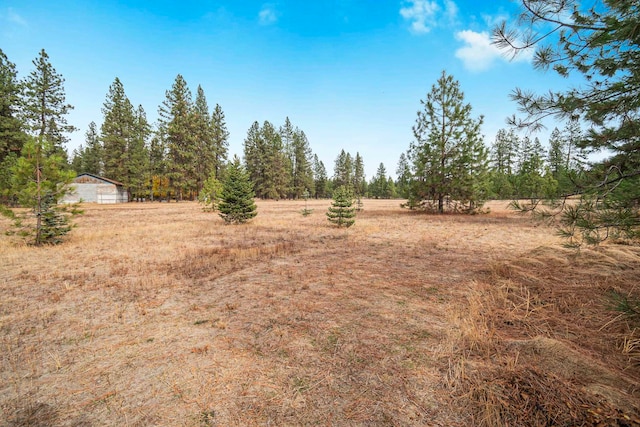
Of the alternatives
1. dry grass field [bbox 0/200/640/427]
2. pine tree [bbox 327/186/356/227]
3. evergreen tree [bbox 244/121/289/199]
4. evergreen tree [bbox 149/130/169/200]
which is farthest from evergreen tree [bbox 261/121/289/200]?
dry grass field [bbox 0/200/640/427]

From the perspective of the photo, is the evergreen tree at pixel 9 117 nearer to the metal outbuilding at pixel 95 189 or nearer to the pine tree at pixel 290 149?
the metal outbuilding at pixel 95 189

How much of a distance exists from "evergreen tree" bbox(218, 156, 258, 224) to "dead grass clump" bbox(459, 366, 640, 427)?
15269 millimetres

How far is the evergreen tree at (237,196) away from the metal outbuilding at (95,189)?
30.1m

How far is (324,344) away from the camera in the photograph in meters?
3.18

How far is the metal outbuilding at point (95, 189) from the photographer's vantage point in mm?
34000

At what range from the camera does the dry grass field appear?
7.09ft

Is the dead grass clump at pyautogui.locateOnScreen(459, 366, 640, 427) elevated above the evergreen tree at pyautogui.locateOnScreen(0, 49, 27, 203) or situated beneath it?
situated beneath

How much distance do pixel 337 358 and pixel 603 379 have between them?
2448 mm

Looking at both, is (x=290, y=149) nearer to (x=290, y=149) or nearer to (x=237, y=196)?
(x=290, y=149)

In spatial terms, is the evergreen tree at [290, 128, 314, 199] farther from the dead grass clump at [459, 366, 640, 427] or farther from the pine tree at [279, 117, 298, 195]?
the dead grass clump at [459, 366, 640, 427]

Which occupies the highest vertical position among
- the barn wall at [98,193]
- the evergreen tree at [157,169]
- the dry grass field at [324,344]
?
the evergreen tree at [157,169]

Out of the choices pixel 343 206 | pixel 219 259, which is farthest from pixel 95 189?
pixel 219 259

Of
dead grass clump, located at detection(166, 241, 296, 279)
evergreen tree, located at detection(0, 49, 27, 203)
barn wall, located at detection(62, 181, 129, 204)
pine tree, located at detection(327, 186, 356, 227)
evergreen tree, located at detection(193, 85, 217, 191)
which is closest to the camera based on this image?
dead grass clump, located at detection(166, 241, 296, 279)

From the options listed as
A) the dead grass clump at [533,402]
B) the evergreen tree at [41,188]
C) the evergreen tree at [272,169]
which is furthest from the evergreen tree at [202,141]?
the dead grass clump at [533,402]
